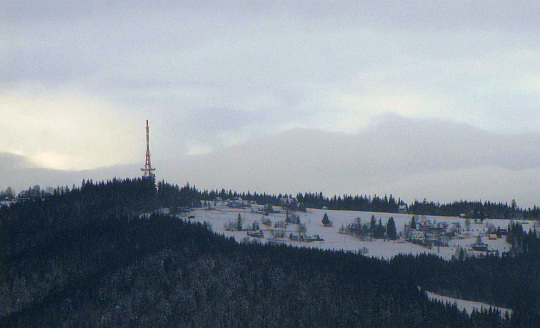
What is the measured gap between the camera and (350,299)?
652 feet

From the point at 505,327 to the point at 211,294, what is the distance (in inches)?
2838

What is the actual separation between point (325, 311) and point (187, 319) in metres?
33.2

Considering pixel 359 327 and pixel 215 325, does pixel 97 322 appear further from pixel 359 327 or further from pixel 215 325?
pixel 359 327

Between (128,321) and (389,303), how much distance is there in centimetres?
6322

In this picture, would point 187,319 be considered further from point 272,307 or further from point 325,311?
point 325,311

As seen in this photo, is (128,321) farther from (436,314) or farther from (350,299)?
(436,314)

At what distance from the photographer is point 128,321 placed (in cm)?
18862

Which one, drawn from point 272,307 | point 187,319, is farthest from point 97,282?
point 272,307

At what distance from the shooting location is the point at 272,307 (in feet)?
641

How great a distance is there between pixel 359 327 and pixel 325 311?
29.9 ft

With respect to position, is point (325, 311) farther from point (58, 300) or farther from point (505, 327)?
point (58, 300)

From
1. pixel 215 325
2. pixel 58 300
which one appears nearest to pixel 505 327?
pixel 215 325

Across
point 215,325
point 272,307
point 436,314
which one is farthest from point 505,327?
point 215,325

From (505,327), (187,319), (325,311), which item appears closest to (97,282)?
(187,319)
